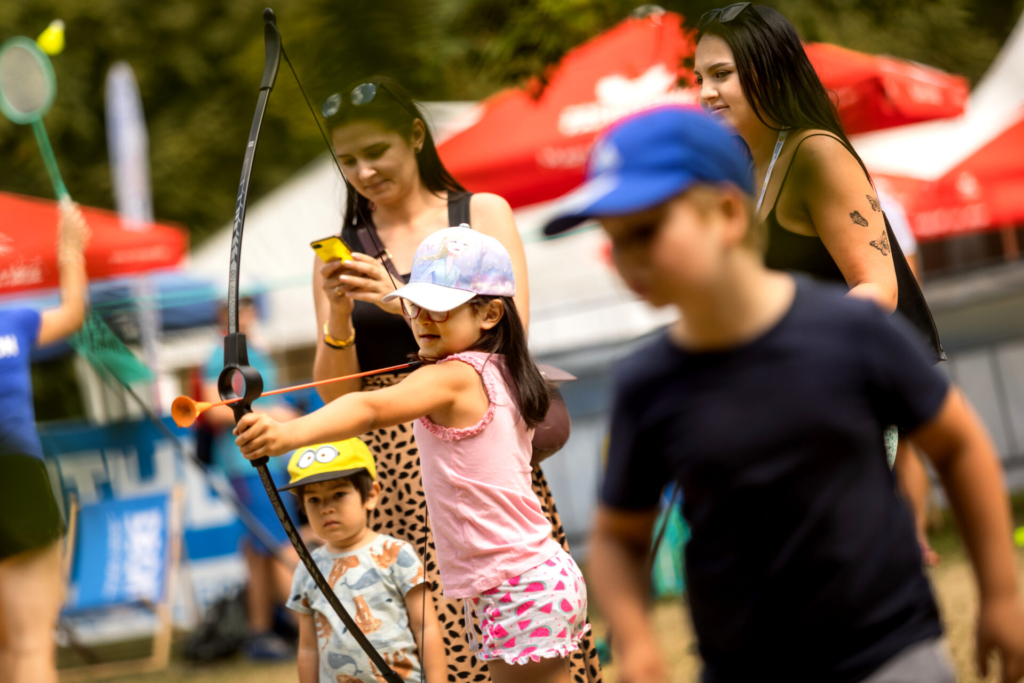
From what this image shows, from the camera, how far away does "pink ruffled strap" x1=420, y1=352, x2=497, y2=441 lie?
228 cm

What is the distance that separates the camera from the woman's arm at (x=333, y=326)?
7.98 feet

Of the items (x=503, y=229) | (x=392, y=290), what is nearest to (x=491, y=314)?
(x=392, y=290)

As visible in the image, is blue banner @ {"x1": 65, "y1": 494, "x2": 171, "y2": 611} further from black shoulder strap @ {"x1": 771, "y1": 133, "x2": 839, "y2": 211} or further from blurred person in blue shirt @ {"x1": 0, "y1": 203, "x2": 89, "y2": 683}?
black shoulder strap @ {"x1": 771, "y1": 133, "x2": 839, "y2": 211}

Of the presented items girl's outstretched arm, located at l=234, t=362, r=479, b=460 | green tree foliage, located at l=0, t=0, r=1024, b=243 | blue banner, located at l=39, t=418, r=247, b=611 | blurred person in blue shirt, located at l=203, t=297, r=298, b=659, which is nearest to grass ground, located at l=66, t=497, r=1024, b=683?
blurred person in blue shirt, located at l=203, t=297, r=298, b=659

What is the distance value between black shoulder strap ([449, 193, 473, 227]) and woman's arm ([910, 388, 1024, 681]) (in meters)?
1.42

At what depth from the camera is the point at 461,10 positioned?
0.94 meters

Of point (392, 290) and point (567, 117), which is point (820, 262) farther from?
point (567, 117)

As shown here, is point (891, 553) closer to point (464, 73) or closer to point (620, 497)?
point (620, 497)

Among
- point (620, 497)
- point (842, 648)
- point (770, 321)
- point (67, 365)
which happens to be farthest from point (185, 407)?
point (67, 365)

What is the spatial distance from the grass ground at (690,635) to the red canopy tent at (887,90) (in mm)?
2114

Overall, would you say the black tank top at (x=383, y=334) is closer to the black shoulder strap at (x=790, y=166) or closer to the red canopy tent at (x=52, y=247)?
the black shoulder strap at (x=790, y=166)

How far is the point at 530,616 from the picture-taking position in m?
2.28

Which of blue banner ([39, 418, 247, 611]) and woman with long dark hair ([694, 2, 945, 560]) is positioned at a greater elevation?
woman with long dark hair ([694, 2, 945, 560])

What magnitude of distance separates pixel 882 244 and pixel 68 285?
2737 millimetres
